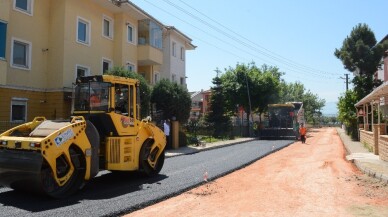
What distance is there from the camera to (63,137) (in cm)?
871

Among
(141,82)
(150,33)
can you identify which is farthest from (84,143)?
(150,33)

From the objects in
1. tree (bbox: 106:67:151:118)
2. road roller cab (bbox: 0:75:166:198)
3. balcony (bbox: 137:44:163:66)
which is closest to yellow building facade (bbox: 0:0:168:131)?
balcony (bbox: 137:44:163:66)

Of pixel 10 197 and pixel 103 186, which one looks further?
pixel 103 186

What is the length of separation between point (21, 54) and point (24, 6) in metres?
2.47

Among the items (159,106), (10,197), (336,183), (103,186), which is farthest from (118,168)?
(159,106)

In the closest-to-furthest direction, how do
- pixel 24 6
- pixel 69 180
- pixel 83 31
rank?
pixel 69 180 < pixel 24 6 < pixel 83 31

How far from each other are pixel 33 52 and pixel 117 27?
7.05 metres

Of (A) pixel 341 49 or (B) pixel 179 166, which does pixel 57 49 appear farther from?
(A) pixel 341 49

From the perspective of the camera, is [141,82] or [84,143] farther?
Answer: [141,82]

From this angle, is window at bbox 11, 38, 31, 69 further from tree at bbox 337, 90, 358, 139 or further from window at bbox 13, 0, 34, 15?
tree at bbox 337, 90, 358, 139

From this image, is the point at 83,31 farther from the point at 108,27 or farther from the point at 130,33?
the point at 130,33

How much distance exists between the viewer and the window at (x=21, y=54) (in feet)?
62.9

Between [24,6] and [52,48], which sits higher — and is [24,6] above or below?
above

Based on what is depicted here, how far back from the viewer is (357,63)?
41.4 m
